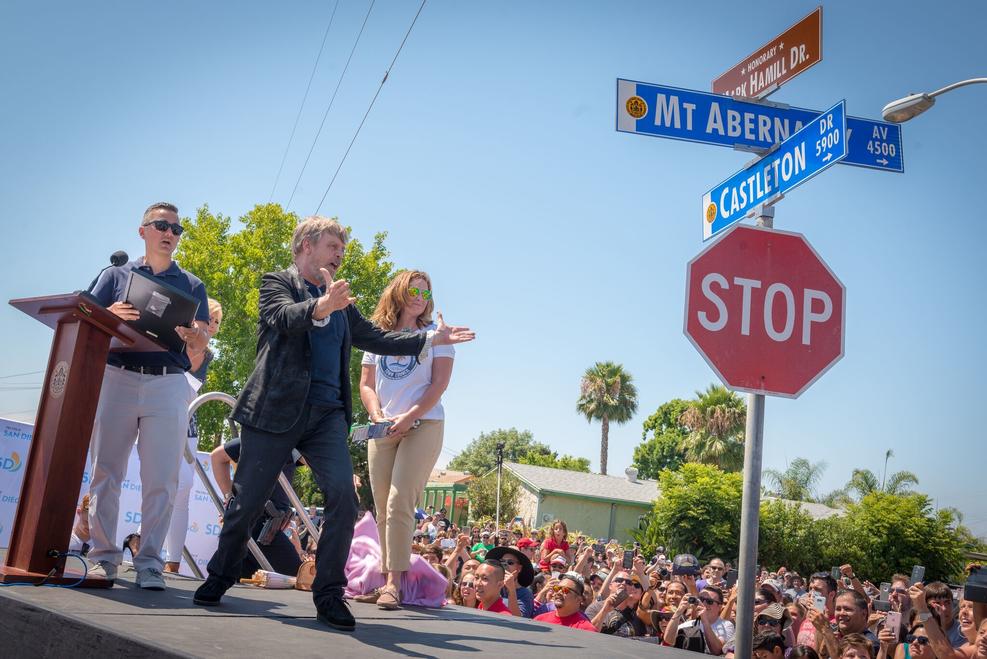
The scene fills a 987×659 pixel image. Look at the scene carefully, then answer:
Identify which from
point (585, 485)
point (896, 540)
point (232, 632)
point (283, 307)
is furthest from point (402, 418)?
point (585, 485)

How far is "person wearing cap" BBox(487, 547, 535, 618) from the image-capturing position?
7395 millimetres

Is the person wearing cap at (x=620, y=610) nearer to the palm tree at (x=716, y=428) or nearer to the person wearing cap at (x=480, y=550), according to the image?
the person wearing cap at (x=480, y=550)

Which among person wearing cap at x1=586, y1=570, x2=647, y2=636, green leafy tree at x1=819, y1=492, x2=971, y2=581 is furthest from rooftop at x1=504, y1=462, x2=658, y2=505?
person wearing cap at x1=586, y1=570, x2=647, y2=636

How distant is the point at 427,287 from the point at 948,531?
113ft

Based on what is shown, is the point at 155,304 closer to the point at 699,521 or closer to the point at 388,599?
the point at 388,599

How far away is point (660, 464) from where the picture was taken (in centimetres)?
8256

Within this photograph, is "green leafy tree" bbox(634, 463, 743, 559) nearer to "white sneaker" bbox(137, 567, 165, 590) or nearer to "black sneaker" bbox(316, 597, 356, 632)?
"white sneaker" bbox(137, 567, 165, 590)

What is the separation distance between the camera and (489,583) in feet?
22.5

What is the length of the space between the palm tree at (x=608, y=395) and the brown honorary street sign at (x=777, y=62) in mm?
57526

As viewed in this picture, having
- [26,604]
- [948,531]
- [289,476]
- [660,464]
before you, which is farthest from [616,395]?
[26,604]

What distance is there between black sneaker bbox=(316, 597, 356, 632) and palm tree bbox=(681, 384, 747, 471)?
5217cm

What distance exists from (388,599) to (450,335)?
4.90ft

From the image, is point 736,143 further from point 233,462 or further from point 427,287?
point 233,462

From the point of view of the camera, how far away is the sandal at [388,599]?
4.43 m
